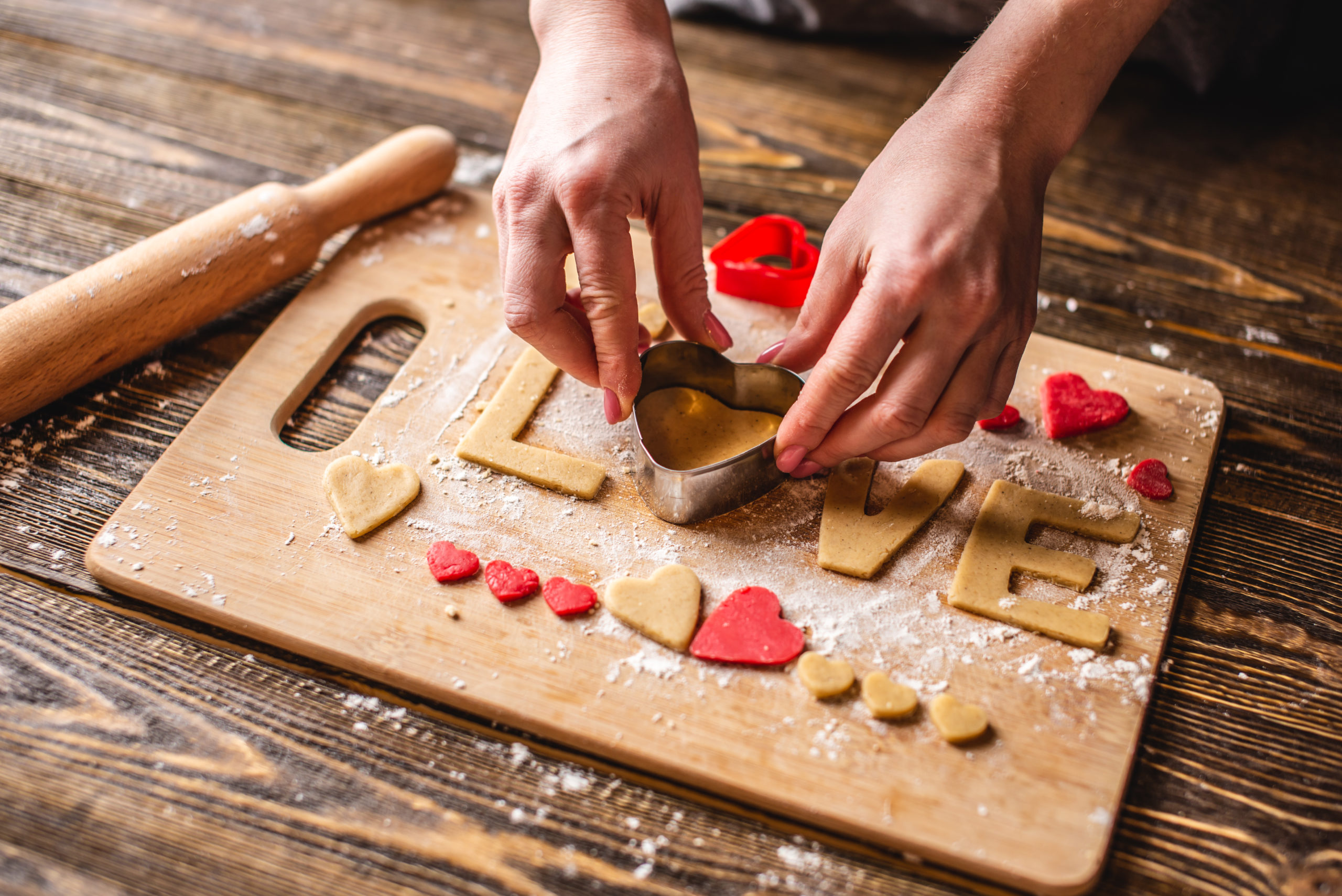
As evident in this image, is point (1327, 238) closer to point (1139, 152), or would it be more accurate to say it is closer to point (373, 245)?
point (1139, 152)

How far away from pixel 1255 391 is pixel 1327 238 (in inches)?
20.8

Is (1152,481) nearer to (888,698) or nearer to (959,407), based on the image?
(959,407)

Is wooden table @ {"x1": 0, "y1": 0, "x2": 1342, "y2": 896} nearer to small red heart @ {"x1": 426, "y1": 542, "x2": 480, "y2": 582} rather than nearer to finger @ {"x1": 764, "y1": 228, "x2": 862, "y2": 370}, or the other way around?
small red heart @ {"x1": 426, "y1": 542, "x2": 480, "y2": 582}

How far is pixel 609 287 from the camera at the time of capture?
3.90ft

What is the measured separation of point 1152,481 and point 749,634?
0.66 m

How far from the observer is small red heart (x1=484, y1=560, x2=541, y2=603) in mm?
1203

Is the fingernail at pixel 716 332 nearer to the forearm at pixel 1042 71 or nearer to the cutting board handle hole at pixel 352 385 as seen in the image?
the forearm at pixel 1042 71

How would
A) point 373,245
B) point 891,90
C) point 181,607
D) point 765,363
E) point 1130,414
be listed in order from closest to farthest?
point 181,607, point 765,363, point 1130,414, point 373,245, point 891,90

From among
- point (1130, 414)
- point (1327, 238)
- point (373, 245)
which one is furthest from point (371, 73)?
point (1327, 238)

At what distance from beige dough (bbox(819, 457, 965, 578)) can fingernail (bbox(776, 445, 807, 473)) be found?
0.30ft

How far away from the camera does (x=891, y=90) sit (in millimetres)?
2170

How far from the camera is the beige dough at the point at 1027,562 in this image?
118cm

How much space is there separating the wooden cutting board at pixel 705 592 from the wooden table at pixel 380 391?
0.05m

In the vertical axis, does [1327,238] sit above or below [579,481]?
below
